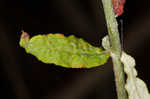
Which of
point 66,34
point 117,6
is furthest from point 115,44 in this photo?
point 66,34

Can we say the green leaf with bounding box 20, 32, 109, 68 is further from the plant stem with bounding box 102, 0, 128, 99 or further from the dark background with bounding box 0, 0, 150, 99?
the dark background with bounding box 0, 0, 150, 99

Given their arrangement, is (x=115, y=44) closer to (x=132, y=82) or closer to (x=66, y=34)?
(x=132, y=82)

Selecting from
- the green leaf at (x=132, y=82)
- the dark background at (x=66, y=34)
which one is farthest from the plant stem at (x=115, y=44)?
the dark background at (x=66, y=34)

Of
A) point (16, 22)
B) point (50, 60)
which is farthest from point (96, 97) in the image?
point (50, 60)

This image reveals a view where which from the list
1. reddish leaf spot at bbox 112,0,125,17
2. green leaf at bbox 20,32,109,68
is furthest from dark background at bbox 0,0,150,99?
reddish leaf spot at bbox 112,0,125,17

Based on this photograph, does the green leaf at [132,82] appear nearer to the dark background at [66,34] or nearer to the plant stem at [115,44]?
the plant stem at [115,44]

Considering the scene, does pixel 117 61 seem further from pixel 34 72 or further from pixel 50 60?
pixel 34 72

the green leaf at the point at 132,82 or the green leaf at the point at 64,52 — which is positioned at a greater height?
the green leaf at the point at 64,52
